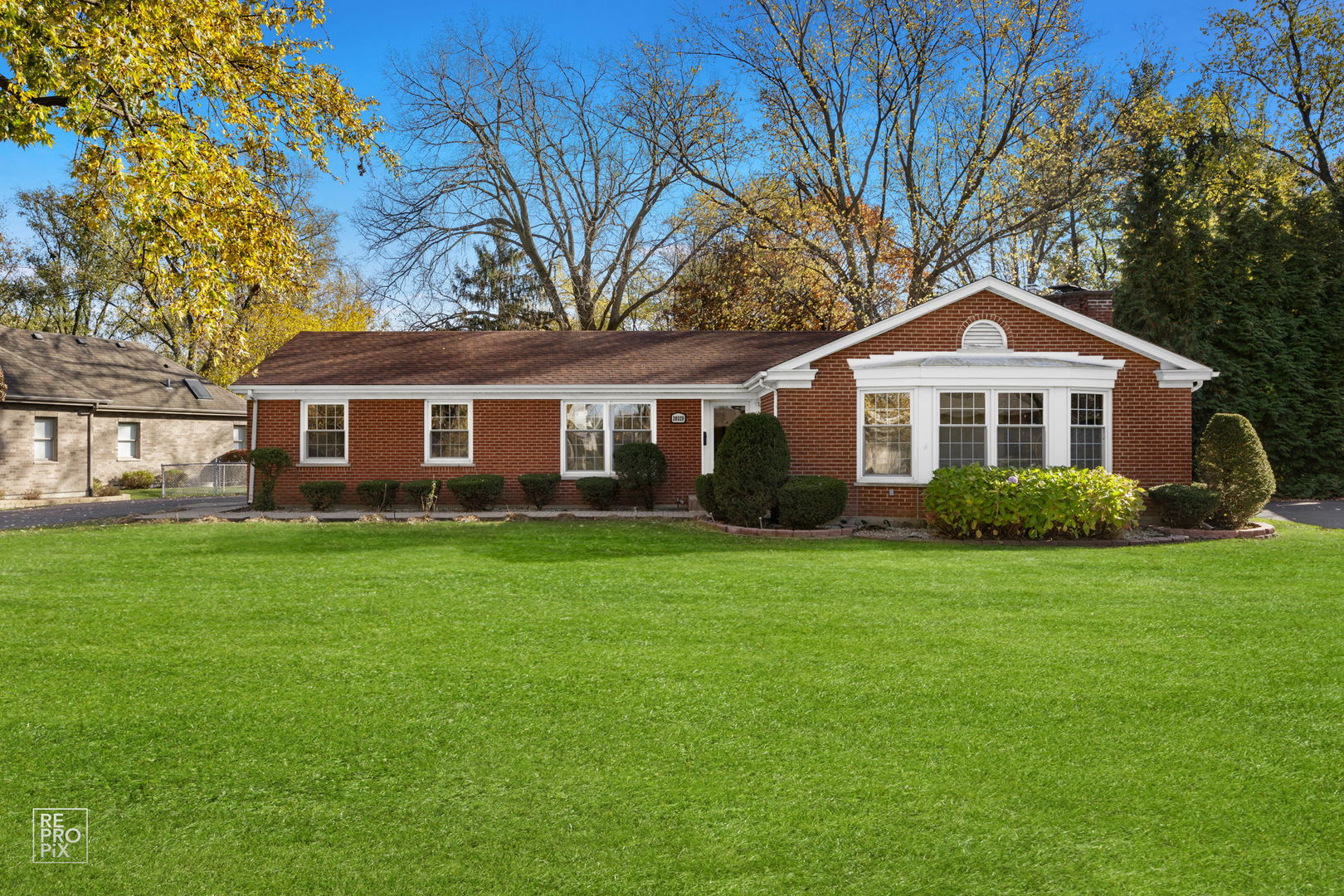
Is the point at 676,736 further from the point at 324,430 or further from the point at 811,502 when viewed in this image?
the point at 324,430

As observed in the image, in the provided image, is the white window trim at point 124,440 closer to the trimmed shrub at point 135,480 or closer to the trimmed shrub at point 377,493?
the trimmed shrub at point 135,480

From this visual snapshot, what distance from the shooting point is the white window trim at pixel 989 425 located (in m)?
16.2

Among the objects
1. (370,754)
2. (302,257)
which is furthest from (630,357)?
(370,754)

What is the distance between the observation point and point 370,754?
15.4ft

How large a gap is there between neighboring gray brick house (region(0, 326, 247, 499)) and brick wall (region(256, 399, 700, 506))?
29.3 ft

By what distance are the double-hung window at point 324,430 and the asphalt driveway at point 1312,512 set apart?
20621 millimetres

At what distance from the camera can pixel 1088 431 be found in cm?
1648

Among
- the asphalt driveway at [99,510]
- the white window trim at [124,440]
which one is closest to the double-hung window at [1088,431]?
the asphalt driveway at [99,510]

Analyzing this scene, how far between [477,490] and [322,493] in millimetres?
3517

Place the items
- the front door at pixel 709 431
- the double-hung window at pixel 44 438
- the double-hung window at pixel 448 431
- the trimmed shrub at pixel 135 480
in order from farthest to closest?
the trimmed shrub at pixel 135 480
the double-hung window at pixel 44 438
the double-hung window at pixel 448 431
the front door at pixel 709 431

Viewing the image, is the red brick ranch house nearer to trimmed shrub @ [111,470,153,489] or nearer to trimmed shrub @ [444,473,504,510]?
→ trimmed shrub @ [444,473,504,510]

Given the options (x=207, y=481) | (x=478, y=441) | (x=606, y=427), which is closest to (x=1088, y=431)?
(x=606, y=427)

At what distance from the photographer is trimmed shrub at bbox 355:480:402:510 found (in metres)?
19.5

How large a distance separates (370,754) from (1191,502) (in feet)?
48.6
